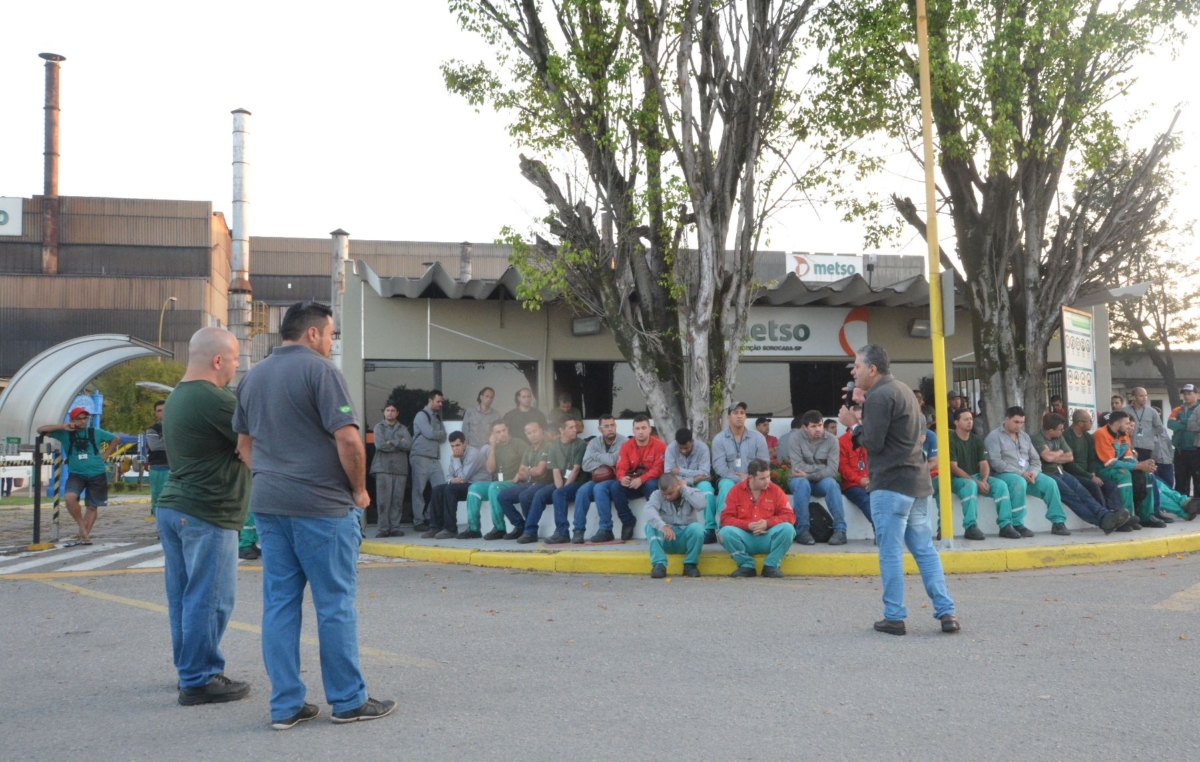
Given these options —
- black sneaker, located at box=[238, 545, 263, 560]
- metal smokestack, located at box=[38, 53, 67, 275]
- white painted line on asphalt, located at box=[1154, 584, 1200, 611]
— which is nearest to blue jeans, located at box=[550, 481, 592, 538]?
black sneaker, located at box=[238, 545, 263, 560]

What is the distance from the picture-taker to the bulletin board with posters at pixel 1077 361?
1459 cm

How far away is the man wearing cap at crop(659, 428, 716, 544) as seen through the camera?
37.2ft

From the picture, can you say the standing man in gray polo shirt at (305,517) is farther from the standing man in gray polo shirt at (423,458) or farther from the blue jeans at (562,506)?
the standing man in gray polo shirt at (423,458)

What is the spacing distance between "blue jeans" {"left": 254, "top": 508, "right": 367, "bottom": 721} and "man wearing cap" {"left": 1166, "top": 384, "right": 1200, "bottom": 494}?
45.3 feet

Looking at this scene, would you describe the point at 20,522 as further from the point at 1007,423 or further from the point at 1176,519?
the point at 1176,519

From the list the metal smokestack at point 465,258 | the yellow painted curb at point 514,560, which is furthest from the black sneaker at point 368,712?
the metal smokestack at point 465,258

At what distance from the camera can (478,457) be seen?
44.6 feet

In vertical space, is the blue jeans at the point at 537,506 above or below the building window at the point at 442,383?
below

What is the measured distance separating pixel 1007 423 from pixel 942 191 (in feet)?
21.2

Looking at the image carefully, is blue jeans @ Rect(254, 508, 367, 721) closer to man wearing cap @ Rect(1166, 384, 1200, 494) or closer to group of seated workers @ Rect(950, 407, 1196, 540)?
group of seated workers @ Rect(950, 407, 1196, 540)

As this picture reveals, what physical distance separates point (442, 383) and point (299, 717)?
468 inches

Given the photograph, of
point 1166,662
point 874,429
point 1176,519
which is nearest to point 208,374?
point 874,429

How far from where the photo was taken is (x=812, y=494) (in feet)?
38.2

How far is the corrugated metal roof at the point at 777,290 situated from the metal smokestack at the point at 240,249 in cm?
2645
